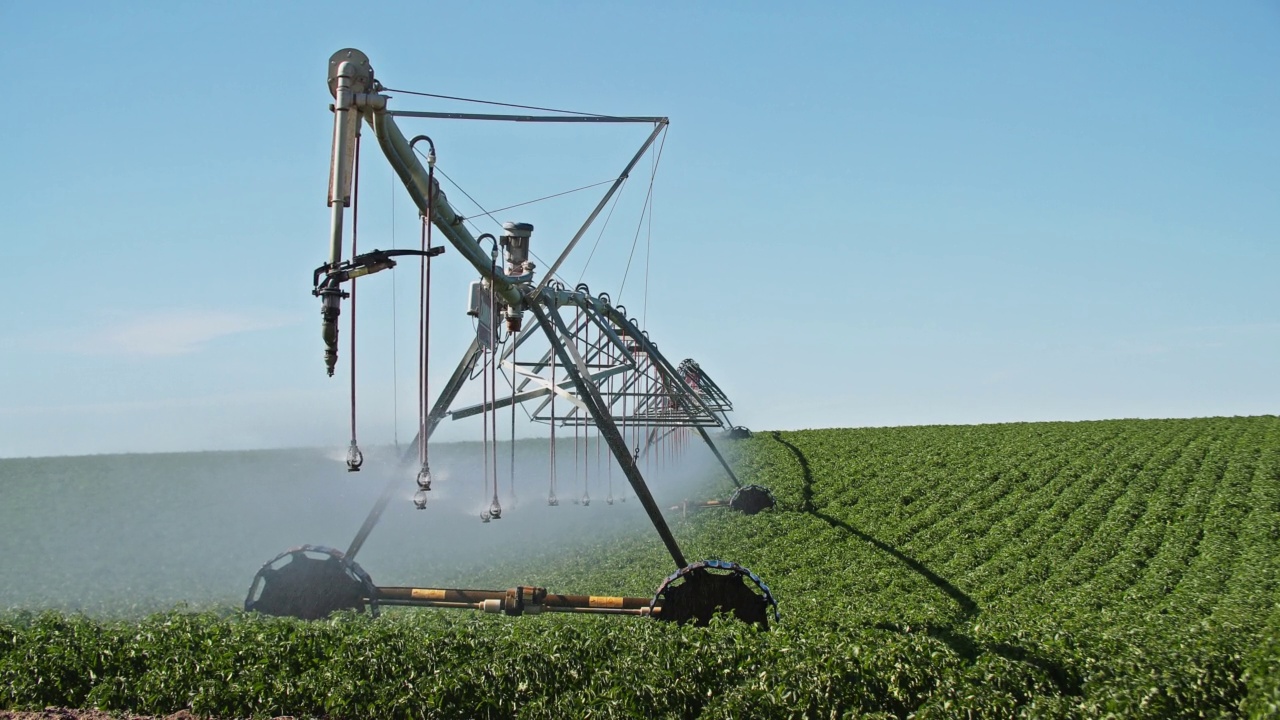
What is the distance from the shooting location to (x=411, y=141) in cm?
1016

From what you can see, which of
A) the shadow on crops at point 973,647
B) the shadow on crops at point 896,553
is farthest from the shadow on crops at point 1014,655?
the shadow on crops at point 896,553

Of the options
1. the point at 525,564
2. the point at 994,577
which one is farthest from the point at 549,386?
the point at 994,577

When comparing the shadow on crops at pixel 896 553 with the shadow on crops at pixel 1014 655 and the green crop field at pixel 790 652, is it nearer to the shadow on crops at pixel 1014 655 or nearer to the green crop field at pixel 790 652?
the green crop field at pixel 790 652

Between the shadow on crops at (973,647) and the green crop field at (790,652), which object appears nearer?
the green crop field at (790,652)

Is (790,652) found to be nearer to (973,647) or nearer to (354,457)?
(973,647)

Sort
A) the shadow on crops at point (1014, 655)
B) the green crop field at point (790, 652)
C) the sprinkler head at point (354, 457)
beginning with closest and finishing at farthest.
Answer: the green crop field at point (790, 652)
the shadow on crops at point (1014, 655)
the sprinkler head at point (354, 457)

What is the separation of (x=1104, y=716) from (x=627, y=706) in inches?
137

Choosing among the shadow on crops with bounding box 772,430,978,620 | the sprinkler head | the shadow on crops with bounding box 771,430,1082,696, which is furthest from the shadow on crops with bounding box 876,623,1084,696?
the sprinkler head

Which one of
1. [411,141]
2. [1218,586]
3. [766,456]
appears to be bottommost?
[1218,586]

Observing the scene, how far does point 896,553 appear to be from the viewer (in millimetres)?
19297

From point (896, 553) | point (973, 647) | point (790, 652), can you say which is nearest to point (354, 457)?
point (790, 652)

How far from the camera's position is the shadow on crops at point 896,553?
15477mm

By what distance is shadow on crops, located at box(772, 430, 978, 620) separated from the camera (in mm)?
15477

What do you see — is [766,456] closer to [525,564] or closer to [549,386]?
[525,564]
